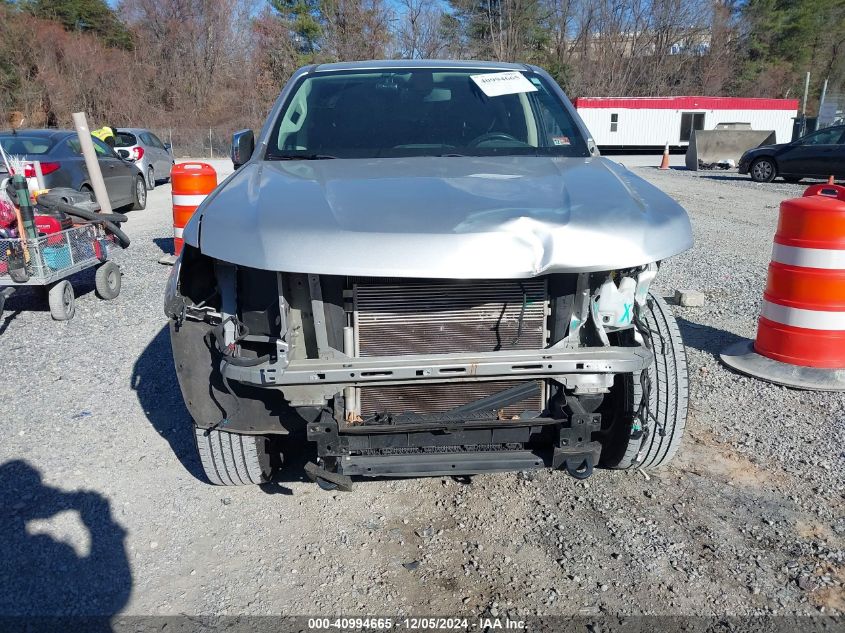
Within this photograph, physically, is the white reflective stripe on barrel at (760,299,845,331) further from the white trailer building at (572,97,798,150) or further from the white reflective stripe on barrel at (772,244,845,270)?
the white trailer building at (572,97,798,150)

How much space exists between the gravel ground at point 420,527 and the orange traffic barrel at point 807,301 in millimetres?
178

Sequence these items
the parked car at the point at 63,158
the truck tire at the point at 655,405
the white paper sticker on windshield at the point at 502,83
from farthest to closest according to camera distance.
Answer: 1. the parked car at the point at 63,158
2. the white paper sticker on windshield at the point at 502,83
3. the truck tire at the point at 655,405

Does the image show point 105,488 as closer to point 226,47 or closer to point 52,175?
point 52,175

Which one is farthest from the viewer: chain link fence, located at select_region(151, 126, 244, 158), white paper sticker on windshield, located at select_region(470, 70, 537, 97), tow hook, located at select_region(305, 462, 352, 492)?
chain link fence, located at select_region(151, 126, 244, 158)

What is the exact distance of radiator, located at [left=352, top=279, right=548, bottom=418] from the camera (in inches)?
99.5

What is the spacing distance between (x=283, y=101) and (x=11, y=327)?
148 inches

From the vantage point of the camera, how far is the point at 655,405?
3.13 meters

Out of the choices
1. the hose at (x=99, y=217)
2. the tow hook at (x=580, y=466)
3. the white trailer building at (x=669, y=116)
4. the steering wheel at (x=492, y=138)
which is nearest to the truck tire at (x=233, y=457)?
the tow hook at (x=580, y=466)

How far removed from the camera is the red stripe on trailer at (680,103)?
31.3 m

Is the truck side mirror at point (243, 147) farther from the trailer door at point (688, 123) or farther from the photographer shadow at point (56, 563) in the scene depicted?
the trailer door at point (688, 123)

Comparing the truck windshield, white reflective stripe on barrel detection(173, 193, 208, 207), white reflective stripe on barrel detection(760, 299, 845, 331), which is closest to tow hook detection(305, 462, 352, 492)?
the truck windshield

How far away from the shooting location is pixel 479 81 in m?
3.91

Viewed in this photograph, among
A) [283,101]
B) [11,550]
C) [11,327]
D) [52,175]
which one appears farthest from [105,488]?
[52,175]

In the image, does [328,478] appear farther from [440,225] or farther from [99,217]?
[99,217]
